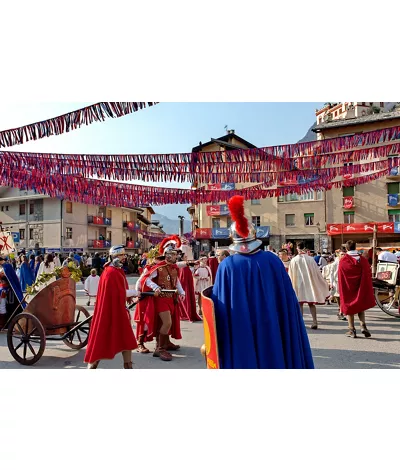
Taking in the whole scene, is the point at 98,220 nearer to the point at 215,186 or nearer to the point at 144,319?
the point at 215,186

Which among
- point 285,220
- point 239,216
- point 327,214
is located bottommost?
point 239,216

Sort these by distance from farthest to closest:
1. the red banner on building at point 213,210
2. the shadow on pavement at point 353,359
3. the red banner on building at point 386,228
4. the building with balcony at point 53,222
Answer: the building with balcony at point 53,222 < the red banner on building at point 213,210 < the red banner on building at point 386,228 < the shadow on pavement at point 353,359

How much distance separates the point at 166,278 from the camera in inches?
235

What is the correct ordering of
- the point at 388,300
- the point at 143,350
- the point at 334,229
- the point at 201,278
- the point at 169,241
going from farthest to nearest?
the point at 334,229
the point at 201,278
the point at 388,300
the point at 169,241
the point at 143,350

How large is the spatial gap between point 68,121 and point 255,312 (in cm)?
411

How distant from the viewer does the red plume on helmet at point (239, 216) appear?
2891 mm

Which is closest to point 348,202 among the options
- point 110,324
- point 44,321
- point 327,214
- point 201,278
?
point 327,214

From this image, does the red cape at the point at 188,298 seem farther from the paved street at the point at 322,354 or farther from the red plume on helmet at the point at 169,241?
the red plume on helmet at the point at 169,241

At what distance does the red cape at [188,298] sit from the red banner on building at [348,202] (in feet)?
77.5

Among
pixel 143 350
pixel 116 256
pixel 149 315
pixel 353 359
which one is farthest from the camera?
pixel 143 350

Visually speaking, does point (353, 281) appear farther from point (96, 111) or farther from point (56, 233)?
point (56, 233)

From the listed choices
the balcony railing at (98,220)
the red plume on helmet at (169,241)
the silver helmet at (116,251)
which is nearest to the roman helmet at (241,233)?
the silver helmet at (116,251)

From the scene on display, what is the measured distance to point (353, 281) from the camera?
22.6 feet

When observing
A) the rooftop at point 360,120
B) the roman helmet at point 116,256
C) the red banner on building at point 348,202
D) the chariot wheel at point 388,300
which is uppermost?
the rooftop at point 360,120
